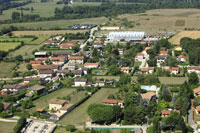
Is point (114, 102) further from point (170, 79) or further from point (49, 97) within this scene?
point (170, 79)

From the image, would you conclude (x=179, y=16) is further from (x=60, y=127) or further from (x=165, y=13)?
(x=60, y=127)

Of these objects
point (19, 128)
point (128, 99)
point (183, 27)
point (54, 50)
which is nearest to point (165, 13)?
point (183, 27)

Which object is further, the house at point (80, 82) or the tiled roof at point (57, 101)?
the house at point (80, 82)

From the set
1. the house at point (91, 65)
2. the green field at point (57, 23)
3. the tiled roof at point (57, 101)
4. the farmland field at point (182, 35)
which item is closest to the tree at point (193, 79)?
the house at point (91, 65)

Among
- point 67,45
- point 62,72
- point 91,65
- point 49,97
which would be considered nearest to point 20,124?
point 49,97

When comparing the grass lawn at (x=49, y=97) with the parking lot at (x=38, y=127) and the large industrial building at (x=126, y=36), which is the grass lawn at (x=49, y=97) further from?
the large industrial building at (x=126, y=36)

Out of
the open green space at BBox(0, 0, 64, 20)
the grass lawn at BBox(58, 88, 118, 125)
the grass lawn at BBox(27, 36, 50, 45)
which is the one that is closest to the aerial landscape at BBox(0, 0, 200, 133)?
the grass lawn at BBox(58, 88, 118, 125)
